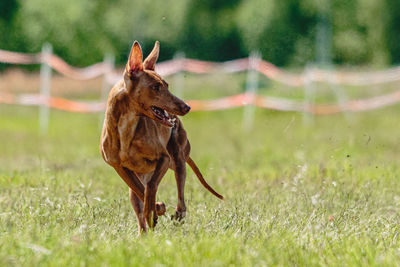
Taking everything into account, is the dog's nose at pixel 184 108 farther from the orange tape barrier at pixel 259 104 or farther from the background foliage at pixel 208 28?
the background foliage at pixel 208 28

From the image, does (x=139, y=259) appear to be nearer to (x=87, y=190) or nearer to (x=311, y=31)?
(x=87, y=190)

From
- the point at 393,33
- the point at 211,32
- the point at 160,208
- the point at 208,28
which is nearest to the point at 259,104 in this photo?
the point at 160,208

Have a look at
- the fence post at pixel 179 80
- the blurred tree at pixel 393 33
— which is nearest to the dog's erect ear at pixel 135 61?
the fence post at pixel 179 80

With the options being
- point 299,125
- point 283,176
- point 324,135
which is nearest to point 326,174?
point 283,176

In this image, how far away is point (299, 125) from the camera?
17453mm

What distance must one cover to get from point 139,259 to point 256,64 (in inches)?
612

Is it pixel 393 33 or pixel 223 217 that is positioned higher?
pixel 223 217

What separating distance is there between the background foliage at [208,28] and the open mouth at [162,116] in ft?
124

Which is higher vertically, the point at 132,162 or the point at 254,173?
the point at 132,162

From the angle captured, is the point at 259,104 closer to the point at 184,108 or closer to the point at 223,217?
the point at 223,217

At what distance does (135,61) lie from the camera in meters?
4.25

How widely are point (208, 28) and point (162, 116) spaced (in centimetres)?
4317

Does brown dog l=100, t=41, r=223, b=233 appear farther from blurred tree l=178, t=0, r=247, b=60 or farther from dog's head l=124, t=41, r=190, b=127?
blurred tree l=178, t=0, r=247, b=60

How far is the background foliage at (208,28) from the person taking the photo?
4297 centimetres
